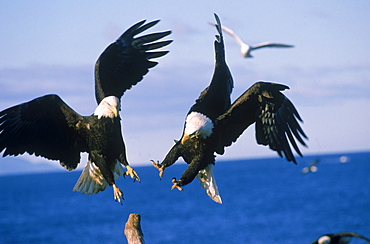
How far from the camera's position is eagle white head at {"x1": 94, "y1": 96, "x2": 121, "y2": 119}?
736 cm

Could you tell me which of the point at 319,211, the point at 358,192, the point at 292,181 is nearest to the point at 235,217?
the point at 319,211

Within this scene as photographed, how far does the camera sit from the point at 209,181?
A: 25.8 ft

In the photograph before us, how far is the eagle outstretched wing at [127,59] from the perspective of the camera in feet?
28.1

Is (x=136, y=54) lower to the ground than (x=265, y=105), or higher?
higher

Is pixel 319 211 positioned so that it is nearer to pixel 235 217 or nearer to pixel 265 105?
pixel 235 217

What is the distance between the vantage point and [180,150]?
741 centimetres

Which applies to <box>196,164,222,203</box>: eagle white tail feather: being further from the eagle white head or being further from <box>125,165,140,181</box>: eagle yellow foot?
the eagle white head

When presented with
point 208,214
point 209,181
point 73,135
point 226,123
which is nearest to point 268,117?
point 226,123

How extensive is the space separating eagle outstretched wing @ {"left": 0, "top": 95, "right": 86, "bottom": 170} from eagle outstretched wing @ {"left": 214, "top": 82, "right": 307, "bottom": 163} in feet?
4.61

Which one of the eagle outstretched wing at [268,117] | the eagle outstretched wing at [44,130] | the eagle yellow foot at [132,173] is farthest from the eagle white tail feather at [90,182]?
the eagle outstretched wing at [268,117]

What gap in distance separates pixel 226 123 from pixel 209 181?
64cm

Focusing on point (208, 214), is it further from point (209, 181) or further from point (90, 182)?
point (209, 181)

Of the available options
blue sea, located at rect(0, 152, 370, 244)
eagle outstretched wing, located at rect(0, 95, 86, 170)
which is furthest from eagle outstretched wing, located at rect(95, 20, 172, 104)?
blue sea, located at rect(0, 152, 370, 244)

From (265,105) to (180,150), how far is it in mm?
879
